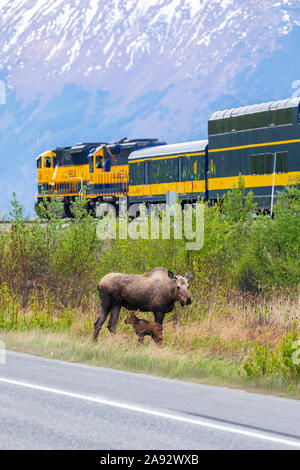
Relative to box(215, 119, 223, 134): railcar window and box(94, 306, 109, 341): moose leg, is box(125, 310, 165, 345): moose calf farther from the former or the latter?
box(215, 119, 223, 134): railcar window

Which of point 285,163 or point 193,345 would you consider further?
point 285,163

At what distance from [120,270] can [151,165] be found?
21242 millimetres

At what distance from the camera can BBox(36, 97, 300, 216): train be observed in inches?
1216

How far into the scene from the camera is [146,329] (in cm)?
1366

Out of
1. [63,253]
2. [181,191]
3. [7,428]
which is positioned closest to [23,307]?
[63,253]

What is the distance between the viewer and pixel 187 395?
9328 millimetres

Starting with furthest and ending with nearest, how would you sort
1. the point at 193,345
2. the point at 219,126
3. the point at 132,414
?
the point at 219,126
the point at 193,345
the point at 132,414

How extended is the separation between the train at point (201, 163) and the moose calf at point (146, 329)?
36.7 feet

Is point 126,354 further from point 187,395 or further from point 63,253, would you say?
point 63,253

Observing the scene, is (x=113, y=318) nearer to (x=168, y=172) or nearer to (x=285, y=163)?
(x=285, y=163)

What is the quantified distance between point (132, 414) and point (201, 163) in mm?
27964

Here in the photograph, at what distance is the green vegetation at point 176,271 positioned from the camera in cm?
1305

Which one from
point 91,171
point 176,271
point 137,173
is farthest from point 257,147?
point 176,271

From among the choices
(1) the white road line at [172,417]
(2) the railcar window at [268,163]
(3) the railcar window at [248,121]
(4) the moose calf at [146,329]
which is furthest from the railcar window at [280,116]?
(1) the white road line at [172,417]
